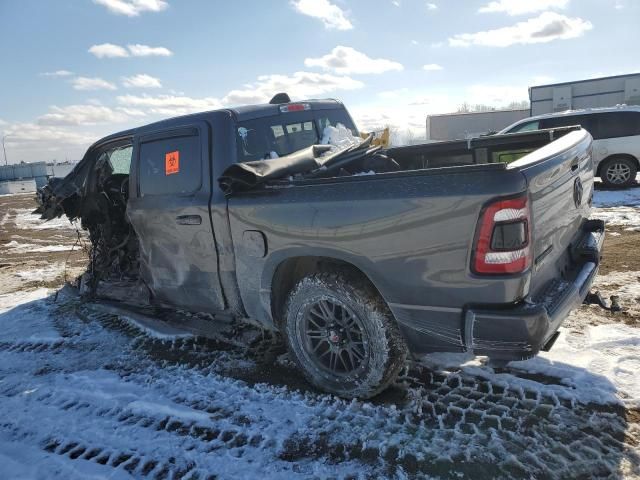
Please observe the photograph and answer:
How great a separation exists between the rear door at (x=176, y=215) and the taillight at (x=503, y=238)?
6.55ft

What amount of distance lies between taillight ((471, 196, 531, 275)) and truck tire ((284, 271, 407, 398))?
731mm

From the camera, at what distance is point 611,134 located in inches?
411

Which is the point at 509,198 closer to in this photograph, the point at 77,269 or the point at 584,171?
the point at 584,171

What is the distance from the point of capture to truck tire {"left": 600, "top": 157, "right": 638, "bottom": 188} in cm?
1040

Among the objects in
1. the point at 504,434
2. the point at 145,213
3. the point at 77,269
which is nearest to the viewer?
the point at 504,434

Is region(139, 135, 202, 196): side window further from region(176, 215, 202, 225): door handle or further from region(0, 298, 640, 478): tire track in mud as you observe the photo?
region(0, 298, 640, 478): tire track in mud

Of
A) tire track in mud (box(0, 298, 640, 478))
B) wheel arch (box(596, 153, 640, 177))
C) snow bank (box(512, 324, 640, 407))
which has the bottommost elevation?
snow bank (box(512, 324, 640, 407))

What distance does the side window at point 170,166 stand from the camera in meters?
3.70

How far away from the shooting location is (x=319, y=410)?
9.77ft

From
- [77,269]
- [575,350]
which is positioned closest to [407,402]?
[575,350]

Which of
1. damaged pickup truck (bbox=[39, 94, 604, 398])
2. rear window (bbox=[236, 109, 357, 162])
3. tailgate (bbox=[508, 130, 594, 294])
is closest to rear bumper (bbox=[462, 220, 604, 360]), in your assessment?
damaged pickup truck (bbox=[39, 94, 604, 398])

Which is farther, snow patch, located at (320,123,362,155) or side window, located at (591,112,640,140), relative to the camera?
side window, located at (591,112,640,140)

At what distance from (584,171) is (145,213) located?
11.4ft

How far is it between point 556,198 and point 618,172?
9652 millimetres
